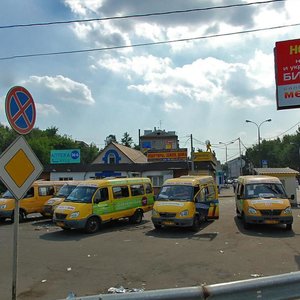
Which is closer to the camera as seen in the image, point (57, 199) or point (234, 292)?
point (234, 292)

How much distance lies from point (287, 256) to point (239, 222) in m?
7.40

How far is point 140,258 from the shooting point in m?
10.2

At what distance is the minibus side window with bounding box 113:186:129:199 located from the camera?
656 inches

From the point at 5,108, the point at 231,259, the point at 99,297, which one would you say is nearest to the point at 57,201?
the point at 231,259

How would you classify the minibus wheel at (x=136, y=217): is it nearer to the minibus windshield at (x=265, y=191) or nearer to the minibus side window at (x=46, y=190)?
the minibus windshield at (x=265, y=191)

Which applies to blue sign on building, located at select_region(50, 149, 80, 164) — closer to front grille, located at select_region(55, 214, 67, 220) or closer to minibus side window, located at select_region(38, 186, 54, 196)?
minibus side window, located at select_region(38, 186, 54, 196)

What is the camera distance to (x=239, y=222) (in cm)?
1747

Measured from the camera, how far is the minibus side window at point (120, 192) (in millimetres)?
16672

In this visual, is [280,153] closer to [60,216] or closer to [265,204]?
[265,204]

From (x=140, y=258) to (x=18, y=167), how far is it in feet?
17.3

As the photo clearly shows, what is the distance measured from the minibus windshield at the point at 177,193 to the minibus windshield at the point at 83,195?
2.79 metres

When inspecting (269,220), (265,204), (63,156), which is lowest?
(269,220)

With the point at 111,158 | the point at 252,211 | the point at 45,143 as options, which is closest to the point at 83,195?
the point at 252,211

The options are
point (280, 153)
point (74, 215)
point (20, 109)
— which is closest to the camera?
point (20, 109)
